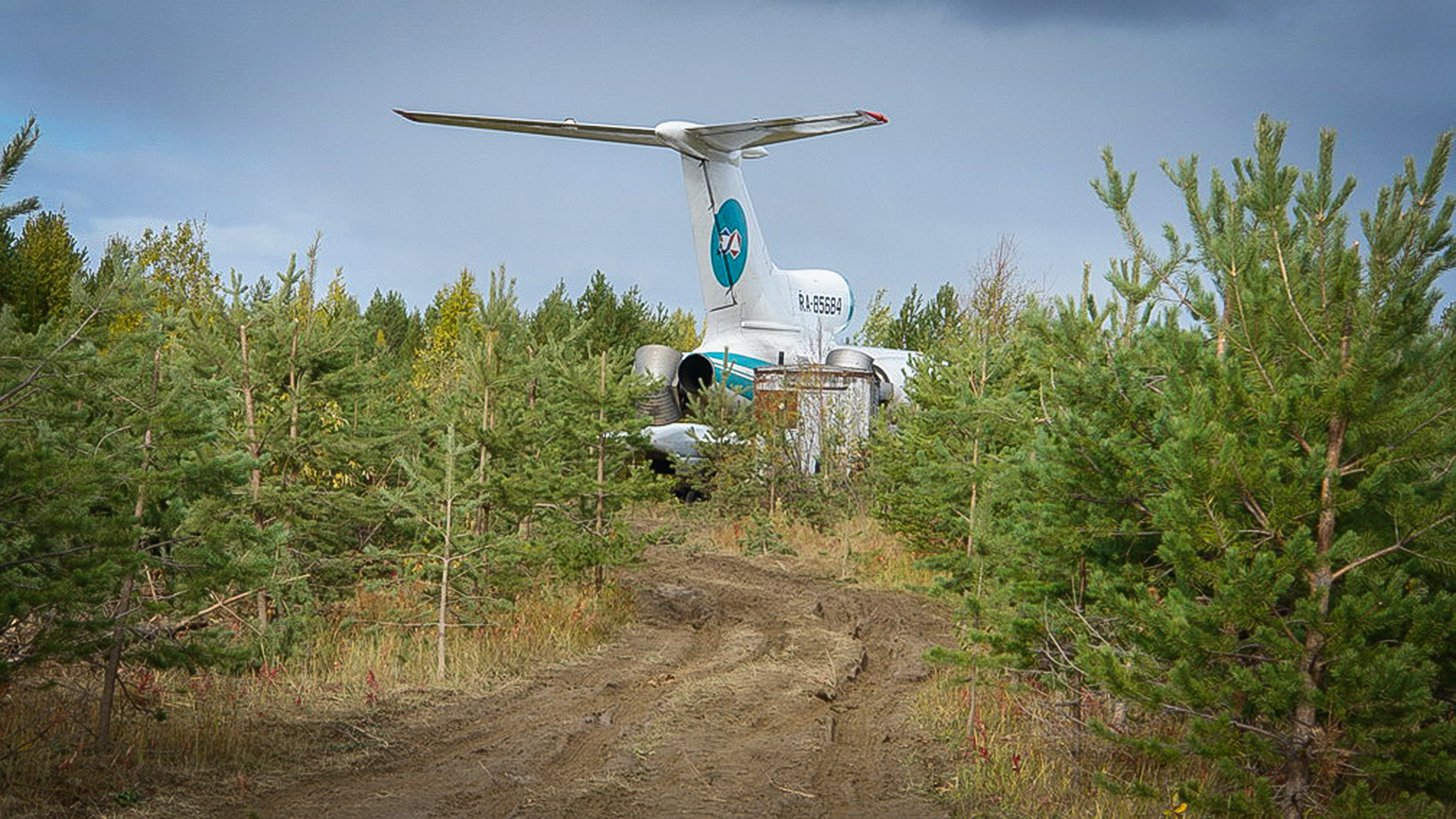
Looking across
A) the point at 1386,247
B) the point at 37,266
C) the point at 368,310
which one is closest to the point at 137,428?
the point at 1386,247

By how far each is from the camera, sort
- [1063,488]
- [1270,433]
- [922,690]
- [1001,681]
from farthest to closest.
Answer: [922,690] → [1001,681] → [1063,488] → [1270,433]

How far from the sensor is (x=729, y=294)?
27812mm

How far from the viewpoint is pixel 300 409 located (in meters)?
10.7

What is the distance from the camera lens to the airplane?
25297mm

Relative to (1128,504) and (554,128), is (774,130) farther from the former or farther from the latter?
(1128,504)

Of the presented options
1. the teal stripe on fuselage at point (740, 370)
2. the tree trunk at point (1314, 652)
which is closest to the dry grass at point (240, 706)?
the tree trunk at point (1314, 652)

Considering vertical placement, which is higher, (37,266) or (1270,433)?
(37,266)

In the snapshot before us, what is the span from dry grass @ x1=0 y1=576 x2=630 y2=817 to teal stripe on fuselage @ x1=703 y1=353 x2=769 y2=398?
1499 centimetres

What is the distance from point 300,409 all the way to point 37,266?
26.2m

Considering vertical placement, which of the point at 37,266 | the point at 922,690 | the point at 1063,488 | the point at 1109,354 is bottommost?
the point at 922,690

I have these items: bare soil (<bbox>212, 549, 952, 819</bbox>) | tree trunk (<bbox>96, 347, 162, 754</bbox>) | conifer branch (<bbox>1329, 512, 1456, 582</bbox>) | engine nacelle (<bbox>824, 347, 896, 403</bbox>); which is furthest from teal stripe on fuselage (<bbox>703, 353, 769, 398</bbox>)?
conifer branch (<bbox>1329, 512, 1456, 582</bbox>)

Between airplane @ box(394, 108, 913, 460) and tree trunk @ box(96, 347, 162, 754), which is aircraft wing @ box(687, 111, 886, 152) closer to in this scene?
airplane @ box(394, 108, 913, 460)

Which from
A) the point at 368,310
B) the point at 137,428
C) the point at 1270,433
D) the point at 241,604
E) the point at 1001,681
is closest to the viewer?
the point at 1270,433

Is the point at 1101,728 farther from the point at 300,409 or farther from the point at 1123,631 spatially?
the point at 300,409
